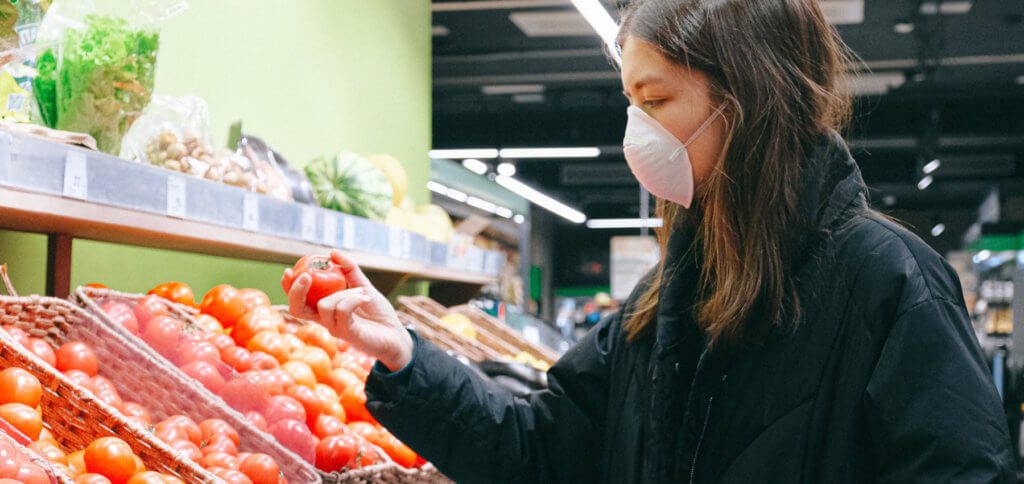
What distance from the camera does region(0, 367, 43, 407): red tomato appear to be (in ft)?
5.03

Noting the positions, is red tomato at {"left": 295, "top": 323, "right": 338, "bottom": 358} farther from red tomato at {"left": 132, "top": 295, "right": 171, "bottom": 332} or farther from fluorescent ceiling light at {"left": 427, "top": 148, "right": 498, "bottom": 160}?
fluorescent ceiling light at {"left": 427, "top": 148, "right": 498, "bottom": 160}

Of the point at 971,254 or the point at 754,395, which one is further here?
the point at 971,254

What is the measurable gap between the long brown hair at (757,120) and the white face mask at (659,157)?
66 millimetres

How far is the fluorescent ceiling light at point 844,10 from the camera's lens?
9078mm

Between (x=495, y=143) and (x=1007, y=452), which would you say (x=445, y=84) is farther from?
Answer: (x=1007, y=452)

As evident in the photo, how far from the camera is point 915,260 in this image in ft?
4.08

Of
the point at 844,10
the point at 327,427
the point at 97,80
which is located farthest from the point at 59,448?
the point at 844,10

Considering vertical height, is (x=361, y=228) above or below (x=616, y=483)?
above

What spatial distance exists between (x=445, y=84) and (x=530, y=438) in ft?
38.6

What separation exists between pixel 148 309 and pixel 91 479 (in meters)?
0.89

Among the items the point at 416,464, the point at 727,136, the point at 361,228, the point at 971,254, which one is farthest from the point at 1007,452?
the point at 971,254

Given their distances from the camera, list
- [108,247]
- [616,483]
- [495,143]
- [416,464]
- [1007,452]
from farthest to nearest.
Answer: [495,143] → [108,247] → [416,464] → [616,483] → [1007,452]

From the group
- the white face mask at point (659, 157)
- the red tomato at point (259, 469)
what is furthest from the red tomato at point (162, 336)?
the white face mask at point (659, 157)

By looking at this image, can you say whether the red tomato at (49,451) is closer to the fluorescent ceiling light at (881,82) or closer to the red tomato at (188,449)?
the red tomato at (188,449)
